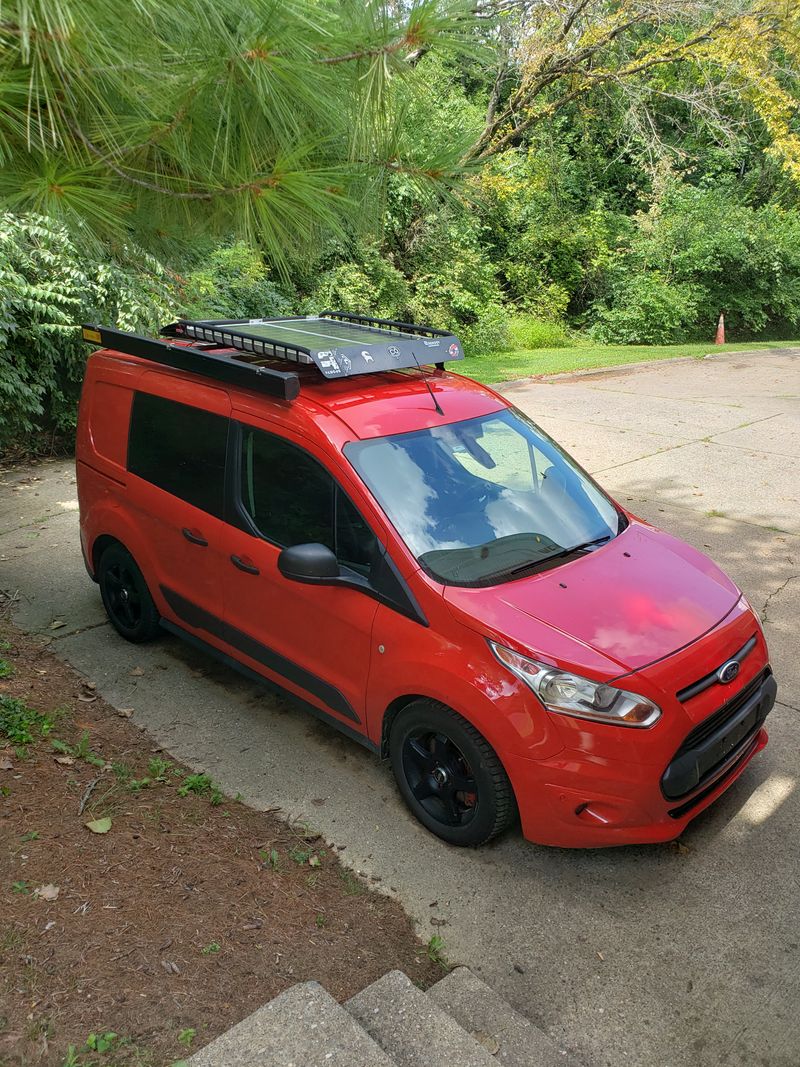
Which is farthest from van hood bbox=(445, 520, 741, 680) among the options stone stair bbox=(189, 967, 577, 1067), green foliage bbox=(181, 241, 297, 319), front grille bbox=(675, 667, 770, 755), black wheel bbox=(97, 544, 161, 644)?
green foliage bbox=(181, 241, 297, 319)

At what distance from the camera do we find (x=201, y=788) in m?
4.15

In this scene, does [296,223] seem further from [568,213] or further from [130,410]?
[568,213]

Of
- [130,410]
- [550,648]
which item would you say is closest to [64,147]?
[130,410]

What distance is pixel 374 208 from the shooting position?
13.3 feet

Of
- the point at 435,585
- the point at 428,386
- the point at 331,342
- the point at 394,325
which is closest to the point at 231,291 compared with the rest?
the point at 394,325

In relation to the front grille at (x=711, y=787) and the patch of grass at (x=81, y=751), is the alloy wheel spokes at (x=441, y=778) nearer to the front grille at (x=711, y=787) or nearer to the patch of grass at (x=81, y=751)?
the front grille at (x=711, y=787)

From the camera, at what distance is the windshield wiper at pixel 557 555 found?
12.8 ft

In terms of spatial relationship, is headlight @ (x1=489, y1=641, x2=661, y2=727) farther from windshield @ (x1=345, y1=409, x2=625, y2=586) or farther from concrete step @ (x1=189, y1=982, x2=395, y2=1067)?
concrete step @ (x1=189, y1=982, x2=395, y2=1067)

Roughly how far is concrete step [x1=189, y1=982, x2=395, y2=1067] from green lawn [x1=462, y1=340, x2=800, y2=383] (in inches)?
548

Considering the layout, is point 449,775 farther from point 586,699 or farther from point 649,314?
point 649,314

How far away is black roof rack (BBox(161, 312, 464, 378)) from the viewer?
13.9 feet

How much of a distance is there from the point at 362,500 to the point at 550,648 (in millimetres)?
1100

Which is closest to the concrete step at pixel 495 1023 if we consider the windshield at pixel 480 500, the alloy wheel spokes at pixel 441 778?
the alloy wheel spokes at pixel 441 778

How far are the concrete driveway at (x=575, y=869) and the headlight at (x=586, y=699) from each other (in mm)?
829
